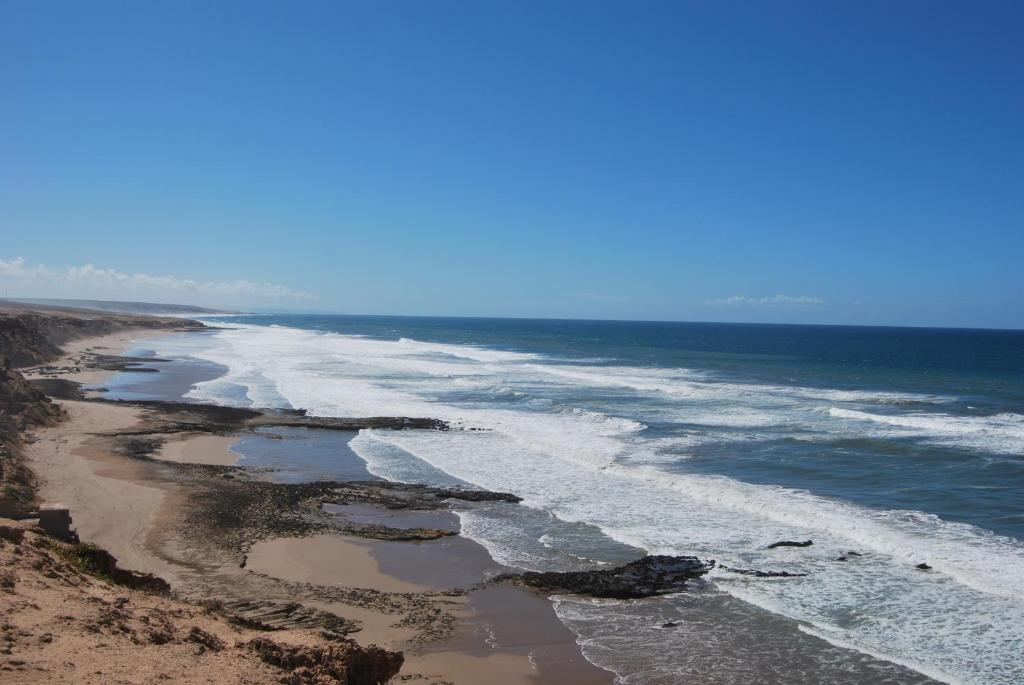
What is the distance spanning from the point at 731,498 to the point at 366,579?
32.1 feet

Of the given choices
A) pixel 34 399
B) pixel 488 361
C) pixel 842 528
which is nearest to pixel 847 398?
pixel 842 528

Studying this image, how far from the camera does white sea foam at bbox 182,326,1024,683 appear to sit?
38.3 ft

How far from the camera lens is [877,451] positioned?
25.0 metres

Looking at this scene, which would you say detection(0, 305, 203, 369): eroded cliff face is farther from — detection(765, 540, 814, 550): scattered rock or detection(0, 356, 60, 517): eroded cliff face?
detection(765, 540, 814, 550): scattered rock

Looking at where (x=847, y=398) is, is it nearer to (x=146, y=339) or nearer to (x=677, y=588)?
(x=677, y=588)

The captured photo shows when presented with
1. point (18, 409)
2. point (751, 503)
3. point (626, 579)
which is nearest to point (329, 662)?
point (626, 579)

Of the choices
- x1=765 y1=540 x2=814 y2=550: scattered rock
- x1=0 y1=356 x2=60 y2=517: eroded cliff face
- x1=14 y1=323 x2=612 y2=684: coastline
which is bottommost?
x1=14 y1=323 x2=612 y2=684: coastline

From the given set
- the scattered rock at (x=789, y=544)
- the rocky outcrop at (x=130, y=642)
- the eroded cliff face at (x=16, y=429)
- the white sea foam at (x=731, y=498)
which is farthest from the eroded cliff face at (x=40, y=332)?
the scattered rock at (x=789, y=544)

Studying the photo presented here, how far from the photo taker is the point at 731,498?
18.7m

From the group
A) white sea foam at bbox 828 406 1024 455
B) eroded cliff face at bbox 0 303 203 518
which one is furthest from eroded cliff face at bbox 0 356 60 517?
white sea foam at bbox 828 406 1024 455

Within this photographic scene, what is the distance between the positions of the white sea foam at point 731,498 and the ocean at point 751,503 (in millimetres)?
64

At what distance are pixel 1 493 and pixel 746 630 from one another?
1235 centimetres

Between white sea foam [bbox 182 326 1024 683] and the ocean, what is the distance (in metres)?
0.06

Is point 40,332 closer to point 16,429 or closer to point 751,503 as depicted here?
point 16,429
